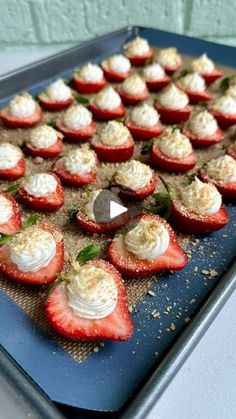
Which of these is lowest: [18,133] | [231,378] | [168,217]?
[231,378]

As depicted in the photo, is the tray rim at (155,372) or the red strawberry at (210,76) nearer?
the tray rim at (155,372)

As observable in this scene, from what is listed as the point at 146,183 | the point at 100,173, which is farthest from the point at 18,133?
the point at 146,183

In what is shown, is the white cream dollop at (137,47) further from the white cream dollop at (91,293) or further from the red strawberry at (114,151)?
the white cream dollop at (91,293)

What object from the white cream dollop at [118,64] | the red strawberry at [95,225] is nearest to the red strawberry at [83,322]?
the red strawberry at [95,225]

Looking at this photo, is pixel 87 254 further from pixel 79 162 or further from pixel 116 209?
pixel 79 162

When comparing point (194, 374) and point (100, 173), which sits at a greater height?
point (100, 173)

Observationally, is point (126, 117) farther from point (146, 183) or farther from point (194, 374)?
point (194, 374)

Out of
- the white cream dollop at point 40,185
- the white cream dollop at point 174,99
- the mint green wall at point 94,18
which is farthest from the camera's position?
the mint green wall at point 94,18

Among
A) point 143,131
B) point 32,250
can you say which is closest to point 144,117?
point 143,131
